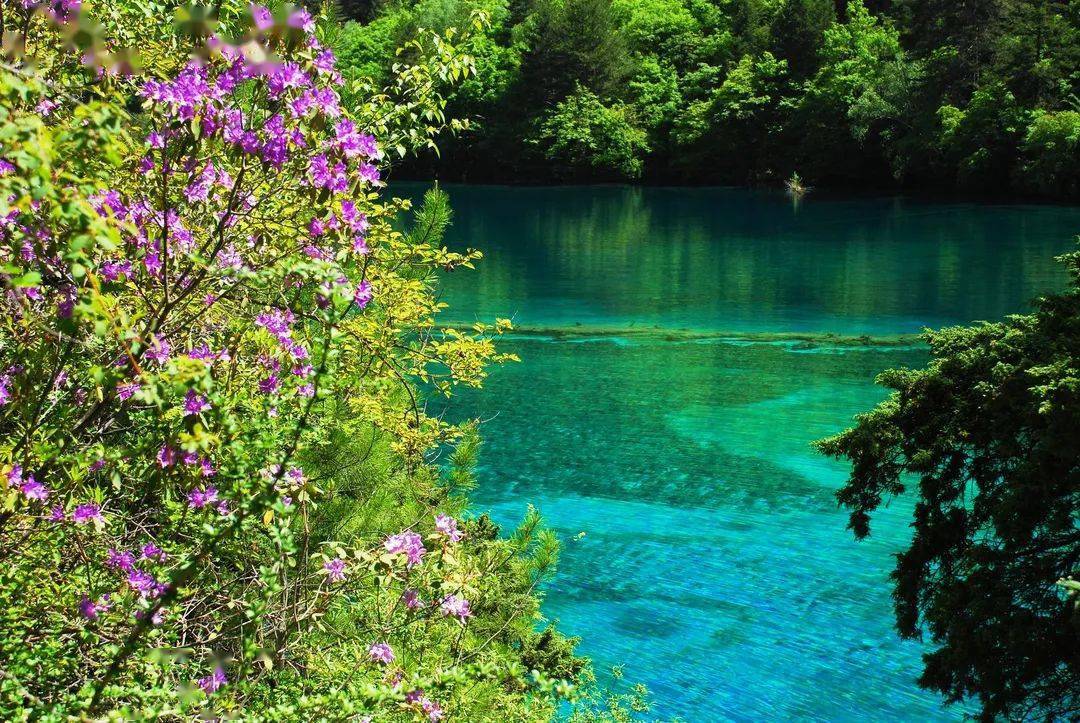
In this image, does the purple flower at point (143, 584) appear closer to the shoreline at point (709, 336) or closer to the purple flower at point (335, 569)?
the purple flower at point (335, 569)

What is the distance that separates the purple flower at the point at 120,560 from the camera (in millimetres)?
2920

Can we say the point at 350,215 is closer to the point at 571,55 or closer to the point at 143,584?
the point at 143,584

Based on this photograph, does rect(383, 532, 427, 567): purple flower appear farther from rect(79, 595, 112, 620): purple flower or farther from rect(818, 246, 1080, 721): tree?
rect(818, 246, 1080, 721): tree

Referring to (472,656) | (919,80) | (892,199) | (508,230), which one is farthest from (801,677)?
(919,80)

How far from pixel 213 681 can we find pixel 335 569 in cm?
44

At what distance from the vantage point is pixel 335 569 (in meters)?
3.05

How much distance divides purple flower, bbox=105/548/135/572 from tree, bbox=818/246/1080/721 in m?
3.72

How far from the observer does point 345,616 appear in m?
4.24

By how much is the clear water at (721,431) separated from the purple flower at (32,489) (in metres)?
5.04

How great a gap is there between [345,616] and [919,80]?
3926 centimetres

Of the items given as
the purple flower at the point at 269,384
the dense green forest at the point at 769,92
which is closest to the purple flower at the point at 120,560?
the purple flower at the point at 269,384

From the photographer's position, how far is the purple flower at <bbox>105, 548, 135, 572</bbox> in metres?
2.92

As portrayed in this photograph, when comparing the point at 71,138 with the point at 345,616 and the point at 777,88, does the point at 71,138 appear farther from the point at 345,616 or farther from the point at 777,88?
the point at 777,88

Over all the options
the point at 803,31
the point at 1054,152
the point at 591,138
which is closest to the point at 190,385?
the point at 1054,152
